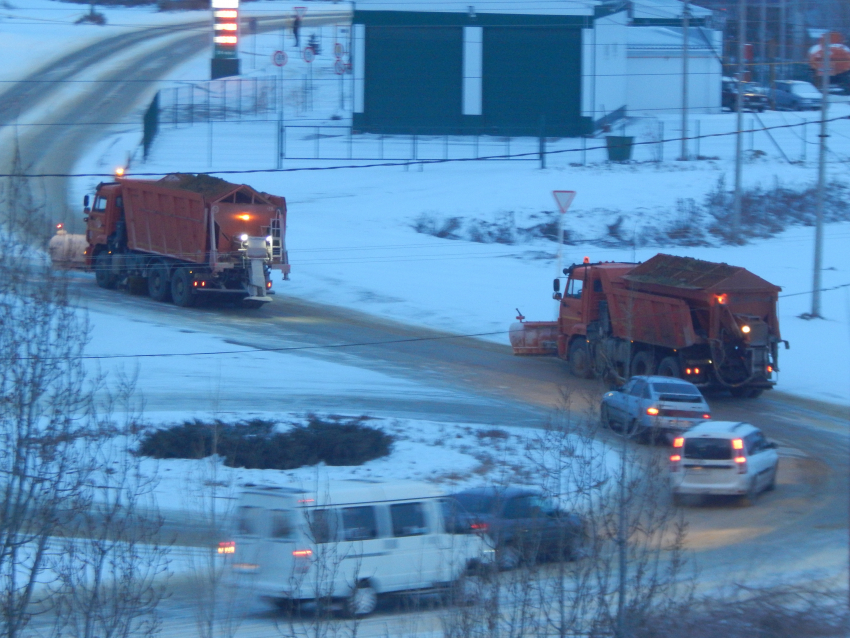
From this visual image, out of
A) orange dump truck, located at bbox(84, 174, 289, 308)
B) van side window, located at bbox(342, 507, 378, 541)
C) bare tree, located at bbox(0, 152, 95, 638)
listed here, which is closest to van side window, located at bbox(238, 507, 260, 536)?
van side window, located at bbox(342, 507, 378, 541)

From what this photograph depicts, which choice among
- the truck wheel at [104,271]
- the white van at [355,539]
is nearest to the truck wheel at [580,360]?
the white van at [355,539]

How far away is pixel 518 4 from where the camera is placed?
4894 centimetres

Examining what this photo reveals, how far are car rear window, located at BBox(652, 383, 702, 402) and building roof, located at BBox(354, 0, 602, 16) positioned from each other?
112 feet

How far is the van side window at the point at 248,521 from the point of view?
10000mm

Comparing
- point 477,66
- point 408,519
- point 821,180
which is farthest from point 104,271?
point 477,66

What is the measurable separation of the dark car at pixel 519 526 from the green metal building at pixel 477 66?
1569 inches

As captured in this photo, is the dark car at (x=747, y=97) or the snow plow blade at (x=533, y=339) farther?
the dark car at (x=747, y=97)

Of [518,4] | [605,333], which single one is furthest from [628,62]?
[605,333]

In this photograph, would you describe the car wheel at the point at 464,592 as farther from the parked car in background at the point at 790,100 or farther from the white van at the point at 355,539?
the parked car in background at the point at 790,100

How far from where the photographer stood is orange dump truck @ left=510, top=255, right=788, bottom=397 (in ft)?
68.7

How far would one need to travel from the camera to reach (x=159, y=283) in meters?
29.1

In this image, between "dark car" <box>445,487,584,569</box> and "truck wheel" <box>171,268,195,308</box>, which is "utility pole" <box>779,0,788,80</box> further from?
"dark car" <box>445,487,584,569</box>

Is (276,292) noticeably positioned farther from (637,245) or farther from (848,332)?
(848,332)

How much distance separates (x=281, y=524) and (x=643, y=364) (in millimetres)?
14148
